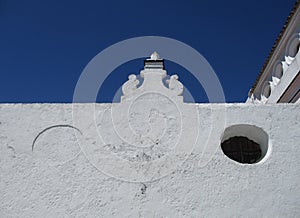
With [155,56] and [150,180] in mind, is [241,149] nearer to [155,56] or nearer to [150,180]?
[150,180]

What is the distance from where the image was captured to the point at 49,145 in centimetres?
439

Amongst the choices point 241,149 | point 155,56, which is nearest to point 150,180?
point 241,149

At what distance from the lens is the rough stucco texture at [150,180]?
4020mm

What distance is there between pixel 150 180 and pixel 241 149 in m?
1.50

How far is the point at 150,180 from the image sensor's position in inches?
164

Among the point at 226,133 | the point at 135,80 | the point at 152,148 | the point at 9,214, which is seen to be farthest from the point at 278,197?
the point at 9,214

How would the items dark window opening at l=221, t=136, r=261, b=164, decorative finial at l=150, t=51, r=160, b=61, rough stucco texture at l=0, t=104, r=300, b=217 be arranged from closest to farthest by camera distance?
rough stucco texture at l=0, t=104, r=300, b=217 → dark window opening at l=221, t=136, r=261, b=164 → decorative finial at l=150, t=51, r=160, b=61

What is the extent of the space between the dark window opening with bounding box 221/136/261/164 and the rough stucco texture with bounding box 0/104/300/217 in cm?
38

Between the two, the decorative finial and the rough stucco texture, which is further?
the decorative finial

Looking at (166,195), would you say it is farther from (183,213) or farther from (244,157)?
(244,157)

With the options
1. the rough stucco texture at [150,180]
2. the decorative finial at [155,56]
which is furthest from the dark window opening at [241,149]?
the decorative finial at [155,56]

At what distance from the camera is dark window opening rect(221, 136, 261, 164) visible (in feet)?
15.3

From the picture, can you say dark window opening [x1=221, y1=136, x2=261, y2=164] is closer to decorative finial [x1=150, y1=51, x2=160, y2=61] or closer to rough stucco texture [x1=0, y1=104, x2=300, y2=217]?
rough stucco texture [x1=0, y1=104, x2=300, y2=217]

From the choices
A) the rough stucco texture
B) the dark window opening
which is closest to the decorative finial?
the rough stucco texture
